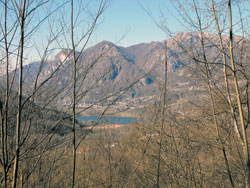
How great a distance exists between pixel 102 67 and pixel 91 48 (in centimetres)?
34

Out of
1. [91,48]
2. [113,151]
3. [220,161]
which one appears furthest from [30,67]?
[113,151]

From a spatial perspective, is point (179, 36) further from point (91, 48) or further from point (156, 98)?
point (156, 98)

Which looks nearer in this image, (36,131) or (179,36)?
(179,36)

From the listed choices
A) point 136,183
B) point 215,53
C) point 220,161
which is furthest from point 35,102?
point 136,183

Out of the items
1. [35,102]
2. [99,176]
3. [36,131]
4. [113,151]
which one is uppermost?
[35,102]

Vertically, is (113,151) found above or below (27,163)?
below

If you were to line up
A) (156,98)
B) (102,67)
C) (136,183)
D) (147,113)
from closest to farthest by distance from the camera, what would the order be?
(102,67)
(156,98)
(147,113)
(136,183)

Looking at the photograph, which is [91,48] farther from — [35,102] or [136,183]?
[136,183]

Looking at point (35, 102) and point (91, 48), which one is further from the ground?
point (91, 48)

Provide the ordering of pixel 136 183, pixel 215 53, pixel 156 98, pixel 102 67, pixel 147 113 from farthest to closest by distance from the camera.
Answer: pixel 136 183 < pixel 147 113 < pixel 156 98 < pixel 215 53 < pixel 102 67

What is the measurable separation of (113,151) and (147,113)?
10420 mm

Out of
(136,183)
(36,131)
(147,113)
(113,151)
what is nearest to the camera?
(36,131)

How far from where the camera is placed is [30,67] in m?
3.64

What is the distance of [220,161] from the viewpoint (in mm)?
7449
